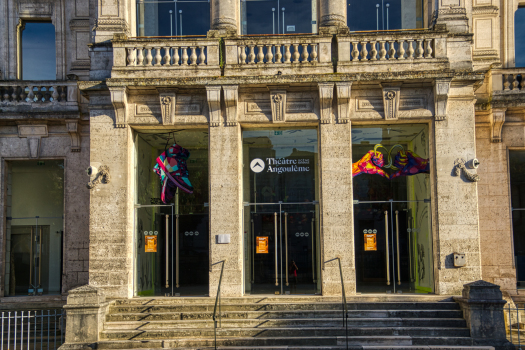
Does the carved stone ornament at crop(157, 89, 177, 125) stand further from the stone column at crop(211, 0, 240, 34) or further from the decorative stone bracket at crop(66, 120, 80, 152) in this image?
the decorative stone bracket at crop(66, 120, 80, 152)

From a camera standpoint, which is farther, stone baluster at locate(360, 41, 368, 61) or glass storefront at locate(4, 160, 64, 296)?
Result: glass storefront at locate(4, 160, 64, 296)

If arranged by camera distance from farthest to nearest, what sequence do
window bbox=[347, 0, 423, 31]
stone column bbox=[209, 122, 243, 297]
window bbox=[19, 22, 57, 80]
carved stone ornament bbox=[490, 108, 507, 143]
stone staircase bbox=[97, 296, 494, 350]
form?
window bbox=[19, 22, 57, 80] < window bbox=[347, 0, 423, 31] < carved stone ornament bbox=[490, 108, 507, 143] < stone column bbox=[209, 122, 243, 297] < stone staircase bbox=[97, 296, 494, 350]

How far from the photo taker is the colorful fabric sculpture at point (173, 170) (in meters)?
14.4

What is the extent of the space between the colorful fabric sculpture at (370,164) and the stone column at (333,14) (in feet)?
10.9

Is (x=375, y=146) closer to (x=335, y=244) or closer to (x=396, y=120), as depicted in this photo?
(x=396, y=120)

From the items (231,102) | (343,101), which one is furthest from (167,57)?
(343,101)

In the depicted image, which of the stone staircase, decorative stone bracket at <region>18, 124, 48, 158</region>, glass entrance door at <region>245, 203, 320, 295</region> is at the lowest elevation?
the stone staircase

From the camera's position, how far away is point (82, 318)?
39.1 ft

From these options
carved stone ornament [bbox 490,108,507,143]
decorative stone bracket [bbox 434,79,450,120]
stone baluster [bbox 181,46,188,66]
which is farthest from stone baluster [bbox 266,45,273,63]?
A: carved stone ornament [bbox 490,108,507,143]

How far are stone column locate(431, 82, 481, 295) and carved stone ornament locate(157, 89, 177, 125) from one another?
Result: 642cm

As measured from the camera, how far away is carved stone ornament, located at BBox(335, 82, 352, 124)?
525 inches

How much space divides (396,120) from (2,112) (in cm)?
1064

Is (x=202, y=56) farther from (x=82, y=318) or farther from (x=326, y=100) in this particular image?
(x=82, y=318)

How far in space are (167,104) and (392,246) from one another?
6728mm
